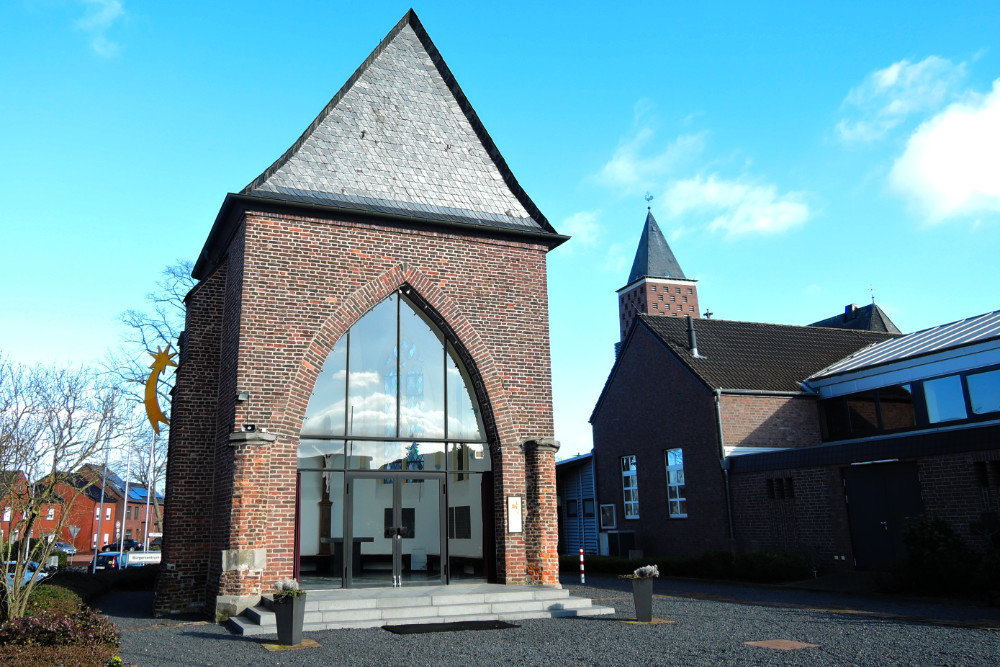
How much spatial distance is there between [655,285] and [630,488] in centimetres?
3108

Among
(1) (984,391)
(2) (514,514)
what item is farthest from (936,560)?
(2) (514,514)

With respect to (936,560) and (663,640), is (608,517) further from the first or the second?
(663,640)

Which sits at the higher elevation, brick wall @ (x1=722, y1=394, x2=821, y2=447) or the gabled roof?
the gabled roof

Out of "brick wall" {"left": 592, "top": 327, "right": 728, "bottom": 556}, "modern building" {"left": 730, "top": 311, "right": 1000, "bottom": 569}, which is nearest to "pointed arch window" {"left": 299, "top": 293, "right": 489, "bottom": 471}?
"modern building" {"left": 730, "top": 311, "right": 1000, "bottom": 569}

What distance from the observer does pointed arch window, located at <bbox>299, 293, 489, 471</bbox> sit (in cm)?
1449

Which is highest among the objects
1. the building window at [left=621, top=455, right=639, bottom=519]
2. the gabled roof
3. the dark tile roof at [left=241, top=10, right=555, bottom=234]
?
the dark tile roof at [left=241, top=10, right=555, bottom=234]

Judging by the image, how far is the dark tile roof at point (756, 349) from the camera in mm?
25344

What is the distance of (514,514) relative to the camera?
14961 millimetres

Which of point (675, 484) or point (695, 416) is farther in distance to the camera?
point (675, 484)

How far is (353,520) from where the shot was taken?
47.0ft

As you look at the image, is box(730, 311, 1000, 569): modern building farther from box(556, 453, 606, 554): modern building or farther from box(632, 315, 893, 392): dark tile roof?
box(556, 453, 606, 554): modern building

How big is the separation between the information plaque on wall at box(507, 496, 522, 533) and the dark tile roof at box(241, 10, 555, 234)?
5.63 meters

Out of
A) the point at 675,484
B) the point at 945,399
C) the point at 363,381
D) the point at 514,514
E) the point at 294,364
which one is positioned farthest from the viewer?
the point at 675,484

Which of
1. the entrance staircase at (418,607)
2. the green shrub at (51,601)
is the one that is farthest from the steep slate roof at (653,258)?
the green shrub at (51,601)
